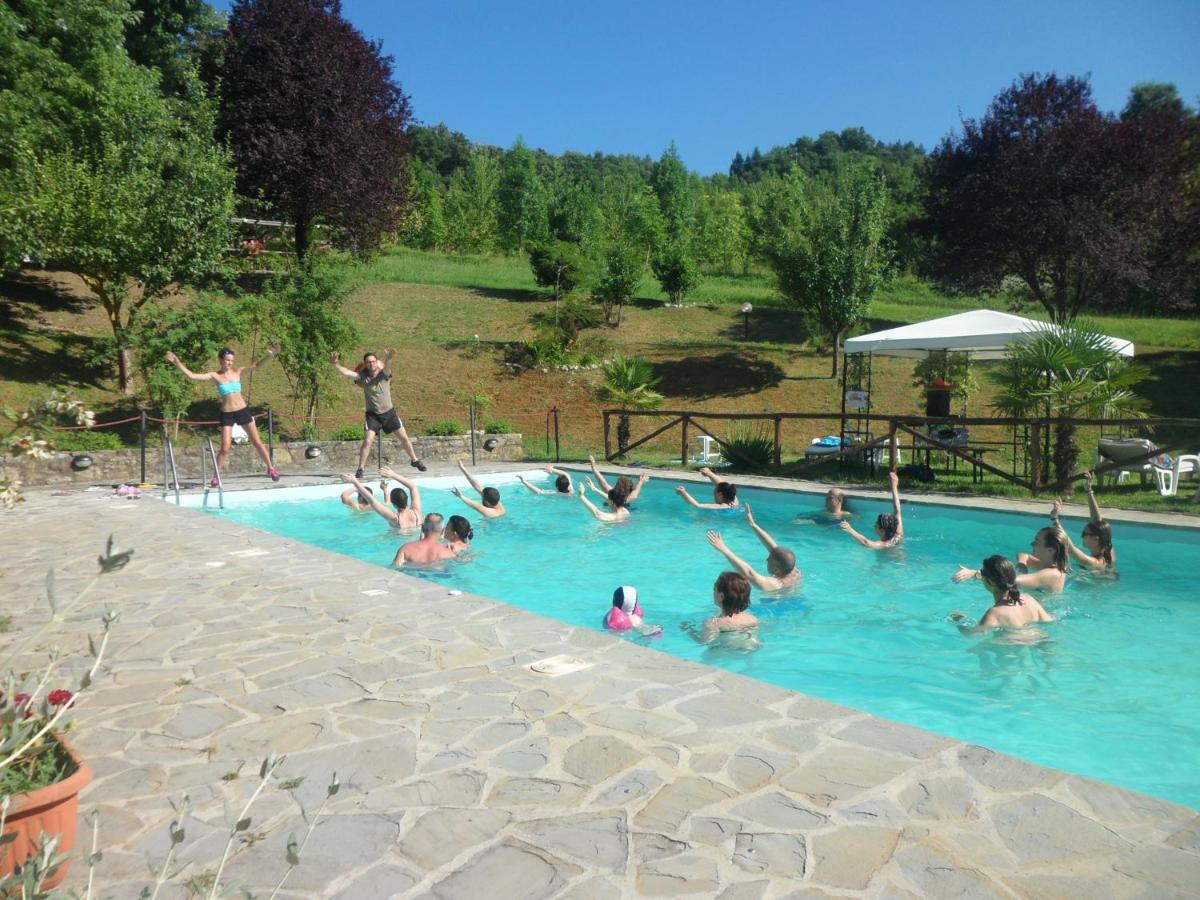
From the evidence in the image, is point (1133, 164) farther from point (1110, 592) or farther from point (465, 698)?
point (465, 698)

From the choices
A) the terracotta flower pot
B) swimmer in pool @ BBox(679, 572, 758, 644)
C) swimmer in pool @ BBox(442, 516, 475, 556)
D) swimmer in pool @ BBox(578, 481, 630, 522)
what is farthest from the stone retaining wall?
the terracotta flower pot

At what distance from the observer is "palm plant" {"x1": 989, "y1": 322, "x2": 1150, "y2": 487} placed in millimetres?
11609

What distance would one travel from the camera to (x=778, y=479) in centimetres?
1438

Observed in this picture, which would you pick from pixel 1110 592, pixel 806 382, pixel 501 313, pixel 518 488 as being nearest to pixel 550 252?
pixel 501 313

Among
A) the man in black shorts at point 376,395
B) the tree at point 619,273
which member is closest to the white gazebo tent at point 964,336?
the man in black shorts at point 376,395

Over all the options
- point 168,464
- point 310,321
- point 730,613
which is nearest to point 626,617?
point 730,613

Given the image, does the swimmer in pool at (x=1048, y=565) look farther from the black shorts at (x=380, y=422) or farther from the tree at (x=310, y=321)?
the tree at (x=310, y=321)

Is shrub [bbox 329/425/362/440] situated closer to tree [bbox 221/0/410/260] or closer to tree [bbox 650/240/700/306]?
tree [bbox 221/0/410/260]

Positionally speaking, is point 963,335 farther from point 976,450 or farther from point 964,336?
point 976,450

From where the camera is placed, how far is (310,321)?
1750 cm

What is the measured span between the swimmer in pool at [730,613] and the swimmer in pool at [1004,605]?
1.69 m

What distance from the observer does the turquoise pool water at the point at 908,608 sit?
205 inches

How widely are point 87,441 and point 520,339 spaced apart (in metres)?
14.7

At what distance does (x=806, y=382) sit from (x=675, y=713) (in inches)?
911
